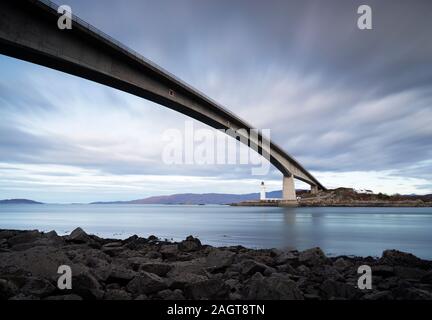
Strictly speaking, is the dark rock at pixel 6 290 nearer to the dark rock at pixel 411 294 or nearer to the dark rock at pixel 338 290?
the dark rock at pixel 338 290

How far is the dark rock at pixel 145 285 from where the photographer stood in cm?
646

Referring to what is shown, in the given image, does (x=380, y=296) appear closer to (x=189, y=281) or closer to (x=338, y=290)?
(x=338, y=290)

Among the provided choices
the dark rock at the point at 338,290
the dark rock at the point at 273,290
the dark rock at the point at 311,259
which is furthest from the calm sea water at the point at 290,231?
the dark rock at the point at 273,290

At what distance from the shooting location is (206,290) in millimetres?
6301

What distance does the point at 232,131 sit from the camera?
41.1 m

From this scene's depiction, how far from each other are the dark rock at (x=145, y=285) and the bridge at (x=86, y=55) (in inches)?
475

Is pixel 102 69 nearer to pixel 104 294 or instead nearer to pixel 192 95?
pixel 192 95

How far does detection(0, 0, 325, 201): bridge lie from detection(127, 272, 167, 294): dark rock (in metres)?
12.1

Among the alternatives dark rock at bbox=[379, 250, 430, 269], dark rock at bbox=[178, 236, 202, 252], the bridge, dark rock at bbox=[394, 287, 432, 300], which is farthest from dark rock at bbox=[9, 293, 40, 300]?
the bridge

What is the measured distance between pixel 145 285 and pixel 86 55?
15.5 meters

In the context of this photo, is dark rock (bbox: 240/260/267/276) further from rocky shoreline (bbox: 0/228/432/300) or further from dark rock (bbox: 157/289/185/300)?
dark rock (bbox: 157/289/185/300)

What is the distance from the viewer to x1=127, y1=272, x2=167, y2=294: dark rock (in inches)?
255
